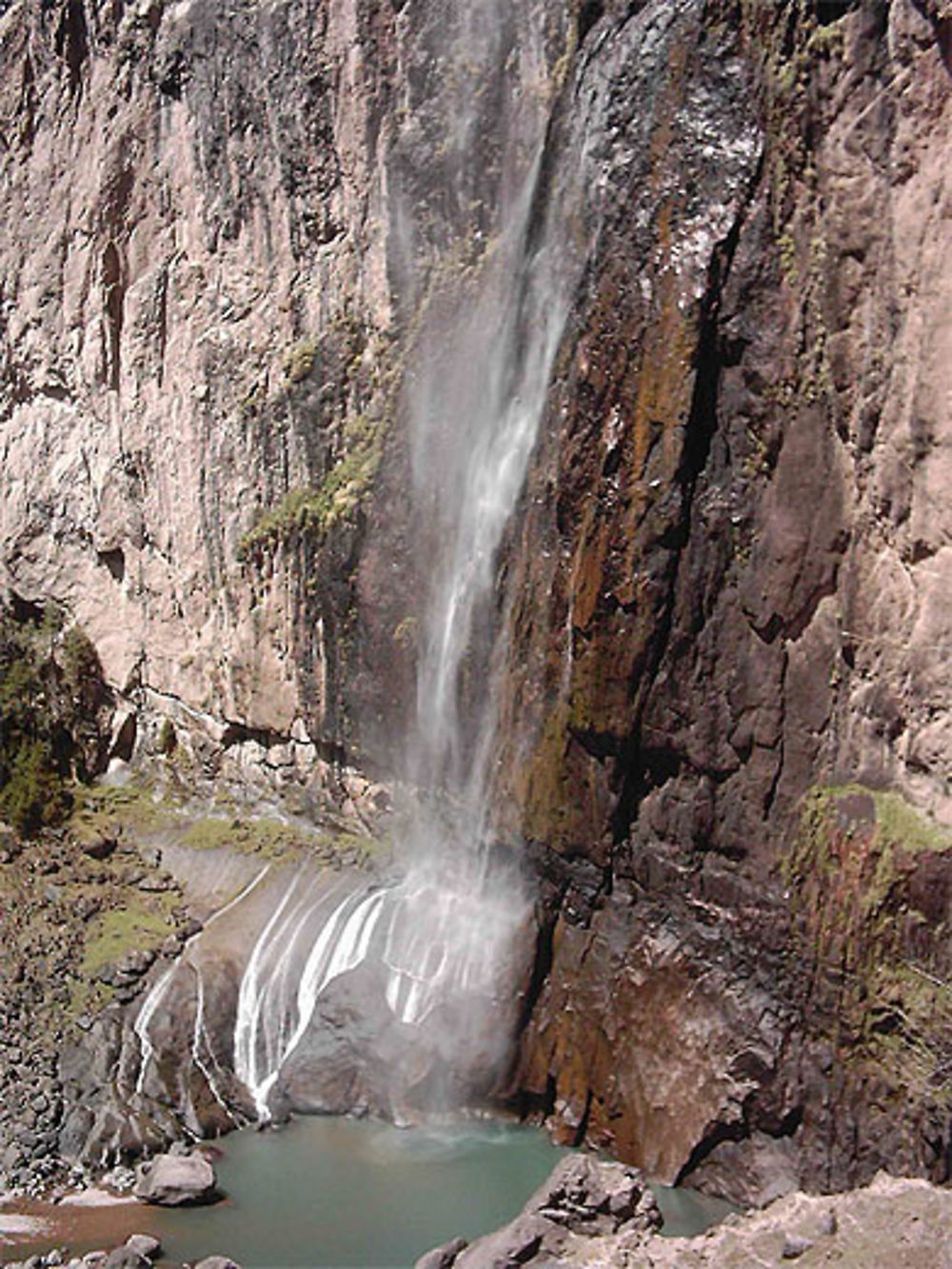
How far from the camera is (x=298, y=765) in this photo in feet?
64.8

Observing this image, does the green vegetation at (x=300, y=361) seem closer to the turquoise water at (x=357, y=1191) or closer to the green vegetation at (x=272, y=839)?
the green vegetation at (x=272, y=839)

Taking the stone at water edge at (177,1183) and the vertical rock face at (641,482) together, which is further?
the stone at water edge at (177,1183)

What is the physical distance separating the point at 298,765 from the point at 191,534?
141 inches

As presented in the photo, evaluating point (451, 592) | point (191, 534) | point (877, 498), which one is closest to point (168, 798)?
point (191, 534)

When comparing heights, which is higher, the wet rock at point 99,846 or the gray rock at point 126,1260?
the wet rock at point 99,846

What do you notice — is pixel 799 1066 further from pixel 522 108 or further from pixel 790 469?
pixel 522 108

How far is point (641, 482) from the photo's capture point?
1391 centimetres

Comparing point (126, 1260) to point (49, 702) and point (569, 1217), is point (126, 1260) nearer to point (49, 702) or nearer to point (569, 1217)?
point (569, 1217)

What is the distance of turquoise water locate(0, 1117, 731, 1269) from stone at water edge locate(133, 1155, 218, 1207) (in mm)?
112

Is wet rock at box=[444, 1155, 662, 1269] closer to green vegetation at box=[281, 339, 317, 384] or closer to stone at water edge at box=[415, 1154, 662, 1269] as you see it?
stone at water edge at box=[415, 1154, 662, 1269]

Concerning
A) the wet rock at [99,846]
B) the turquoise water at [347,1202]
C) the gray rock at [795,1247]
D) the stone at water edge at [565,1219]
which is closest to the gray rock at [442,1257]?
the stone at water edge at [565,1219]

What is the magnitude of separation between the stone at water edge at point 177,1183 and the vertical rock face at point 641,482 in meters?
3.29

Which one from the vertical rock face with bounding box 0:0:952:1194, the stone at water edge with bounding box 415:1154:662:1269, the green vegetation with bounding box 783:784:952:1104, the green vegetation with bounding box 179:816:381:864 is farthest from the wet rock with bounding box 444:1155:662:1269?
the green vegetation with bounding box 179:816:381:864

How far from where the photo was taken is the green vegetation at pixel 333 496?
18344 millimetres
